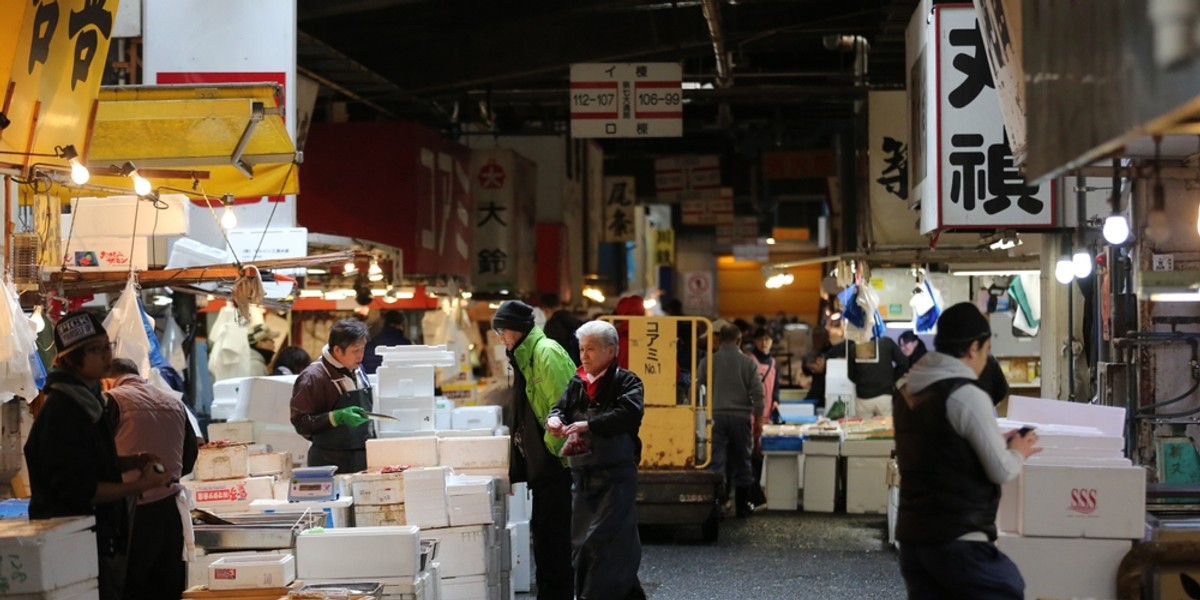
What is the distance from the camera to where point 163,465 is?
8.45 meters

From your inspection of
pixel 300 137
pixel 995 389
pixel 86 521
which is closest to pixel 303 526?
pixel 86 521

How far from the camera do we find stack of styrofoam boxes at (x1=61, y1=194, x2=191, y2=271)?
1084 centimetres

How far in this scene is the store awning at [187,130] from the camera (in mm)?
8523

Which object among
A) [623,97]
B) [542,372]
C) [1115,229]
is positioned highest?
[623,97]

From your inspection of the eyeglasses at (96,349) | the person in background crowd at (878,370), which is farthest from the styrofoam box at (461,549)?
the person in background crowd at (878,370)

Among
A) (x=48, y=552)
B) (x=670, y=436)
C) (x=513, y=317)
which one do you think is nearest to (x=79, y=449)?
(x=48, y=552)

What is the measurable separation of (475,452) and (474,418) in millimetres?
1963

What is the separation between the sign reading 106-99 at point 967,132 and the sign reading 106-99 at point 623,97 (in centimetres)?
701

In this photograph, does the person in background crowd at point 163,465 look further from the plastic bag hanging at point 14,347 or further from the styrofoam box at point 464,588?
the styrofoam box at point 464,588

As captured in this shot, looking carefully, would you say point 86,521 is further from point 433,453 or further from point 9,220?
point 433,453

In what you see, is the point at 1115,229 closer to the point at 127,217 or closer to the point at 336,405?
the point at 336,405

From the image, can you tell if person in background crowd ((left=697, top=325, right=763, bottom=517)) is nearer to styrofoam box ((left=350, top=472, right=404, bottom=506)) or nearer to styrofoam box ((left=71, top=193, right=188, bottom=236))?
styrofoam box ((left=71, top=193, right=188, bottom=236))

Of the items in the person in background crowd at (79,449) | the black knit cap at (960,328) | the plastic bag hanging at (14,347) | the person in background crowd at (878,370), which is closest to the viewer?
the black knit cap at (960,328)

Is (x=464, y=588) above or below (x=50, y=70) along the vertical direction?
below
